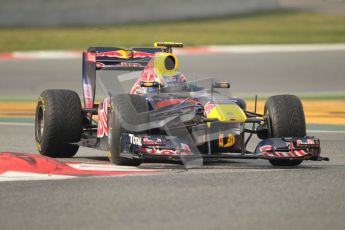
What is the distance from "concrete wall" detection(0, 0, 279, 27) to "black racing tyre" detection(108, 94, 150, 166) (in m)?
23.5

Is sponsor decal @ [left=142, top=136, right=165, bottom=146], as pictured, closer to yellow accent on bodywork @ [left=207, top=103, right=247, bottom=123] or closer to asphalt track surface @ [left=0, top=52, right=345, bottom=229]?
asphalt track surface @ [left=0, top=52, right=345, bottom=229]

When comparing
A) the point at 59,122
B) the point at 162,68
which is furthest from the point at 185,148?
the point at 59,122

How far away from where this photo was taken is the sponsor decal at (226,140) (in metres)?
10.4

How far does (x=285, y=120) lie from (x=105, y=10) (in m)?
25.8

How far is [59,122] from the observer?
1159cm

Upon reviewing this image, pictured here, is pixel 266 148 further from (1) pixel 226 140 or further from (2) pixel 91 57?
(2) pixel 91 57

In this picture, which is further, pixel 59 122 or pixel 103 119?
pixel 59 122

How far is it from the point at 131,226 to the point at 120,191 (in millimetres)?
1571

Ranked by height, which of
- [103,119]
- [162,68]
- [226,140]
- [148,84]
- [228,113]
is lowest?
[226,140]

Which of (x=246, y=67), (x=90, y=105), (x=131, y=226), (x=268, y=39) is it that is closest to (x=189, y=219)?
(x=131, y=226)

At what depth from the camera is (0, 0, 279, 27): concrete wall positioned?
3394cm

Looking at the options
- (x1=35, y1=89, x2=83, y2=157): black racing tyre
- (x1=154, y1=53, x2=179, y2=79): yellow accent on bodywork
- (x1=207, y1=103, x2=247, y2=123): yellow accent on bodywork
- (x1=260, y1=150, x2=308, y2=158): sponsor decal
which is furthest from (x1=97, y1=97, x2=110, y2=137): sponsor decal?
(x1=260, y1=150, x2=308, y2=158): sponsor decal

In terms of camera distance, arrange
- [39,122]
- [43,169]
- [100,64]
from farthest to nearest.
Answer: [100,64]
[39,122]
[43,169]

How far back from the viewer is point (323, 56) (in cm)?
2672
